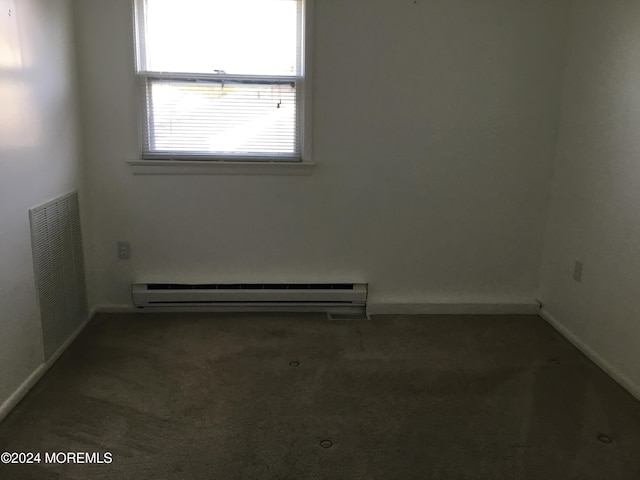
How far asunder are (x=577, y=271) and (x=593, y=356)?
1.71 ft

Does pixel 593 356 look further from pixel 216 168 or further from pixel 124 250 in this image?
pixel 124 250

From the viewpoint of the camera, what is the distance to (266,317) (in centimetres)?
355

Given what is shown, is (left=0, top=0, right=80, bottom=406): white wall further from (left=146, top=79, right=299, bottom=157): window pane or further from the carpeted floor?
(left=146, top=79, right=299, bottom=157): window pane

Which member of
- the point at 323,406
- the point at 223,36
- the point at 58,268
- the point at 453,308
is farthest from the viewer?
the point at 453,308

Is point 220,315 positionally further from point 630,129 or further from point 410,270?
point 630,129

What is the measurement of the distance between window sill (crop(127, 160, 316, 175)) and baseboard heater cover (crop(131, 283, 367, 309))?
29.6 inches

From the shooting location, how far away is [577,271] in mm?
3266

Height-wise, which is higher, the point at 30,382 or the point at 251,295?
the point at 251,295

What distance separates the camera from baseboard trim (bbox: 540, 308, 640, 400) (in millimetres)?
2719

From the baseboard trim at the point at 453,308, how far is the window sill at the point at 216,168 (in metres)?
1.06

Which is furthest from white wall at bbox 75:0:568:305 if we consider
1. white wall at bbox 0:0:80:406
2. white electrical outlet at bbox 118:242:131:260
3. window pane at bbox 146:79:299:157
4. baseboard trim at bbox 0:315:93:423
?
baseboard trim at bbox 0:315:93:423

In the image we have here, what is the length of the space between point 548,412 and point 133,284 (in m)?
2.59

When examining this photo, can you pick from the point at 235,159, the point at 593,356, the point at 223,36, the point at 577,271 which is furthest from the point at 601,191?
the point at 223,36

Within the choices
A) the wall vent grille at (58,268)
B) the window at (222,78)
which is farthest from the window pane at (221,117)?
the wall vent grille at (58,268)
